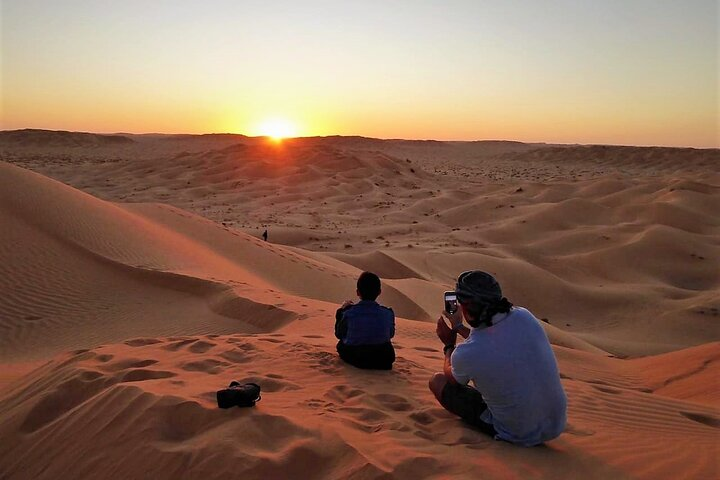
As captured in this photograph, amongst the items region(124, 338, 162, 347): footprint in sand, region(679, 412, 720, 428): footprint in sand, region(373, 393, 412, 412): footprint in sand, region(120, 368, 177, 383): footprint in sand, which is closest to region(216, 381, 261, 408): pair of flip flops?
region(373, 393, 412, 412): footprint in sand

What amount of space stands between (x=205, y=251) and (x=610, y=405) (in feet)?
33.4

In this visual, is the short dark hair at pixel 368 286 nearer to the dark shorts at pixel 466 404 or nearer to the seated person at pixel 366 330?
the seated person at pixel 366 330

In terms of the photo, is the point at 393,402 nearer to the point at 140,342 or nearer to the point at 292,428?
the point at 292,428

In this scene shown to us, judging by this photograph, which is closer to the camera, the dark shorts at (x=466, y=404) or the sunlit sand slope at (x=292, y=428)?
the sunlit sand slope at (x=292, y=428)

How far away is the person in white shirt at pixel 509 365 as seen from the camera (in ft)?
11.2

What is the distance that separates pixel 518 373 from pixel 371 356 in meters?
2.08

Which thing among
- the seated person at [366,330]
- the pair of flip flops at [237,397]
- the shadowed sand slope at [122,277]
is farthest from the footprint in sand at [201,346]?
the pair of flip flops at [237,397]

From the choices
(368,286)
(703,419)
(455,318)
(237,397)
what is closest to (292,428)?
(237,397)

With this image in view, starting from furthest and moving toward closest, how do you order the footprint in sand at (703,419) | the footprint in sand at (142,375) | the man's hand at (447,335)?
1. the footprint in sand at (703,419)
2. the footprint in sand at (142,375)
3. the man's hand at (447,335)

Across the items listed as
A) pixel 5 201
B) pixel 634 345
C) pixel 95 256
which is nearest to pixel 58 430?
pixel 95 256

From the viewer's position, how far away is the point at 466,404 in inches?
154

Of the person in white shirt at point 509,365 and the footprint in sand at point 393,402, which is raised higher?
the person in white shirt at point 509,365

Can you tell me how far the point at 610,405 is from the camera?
5258 mm

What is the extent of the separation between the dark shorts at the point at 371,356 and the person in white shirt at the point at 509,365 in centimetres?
172
